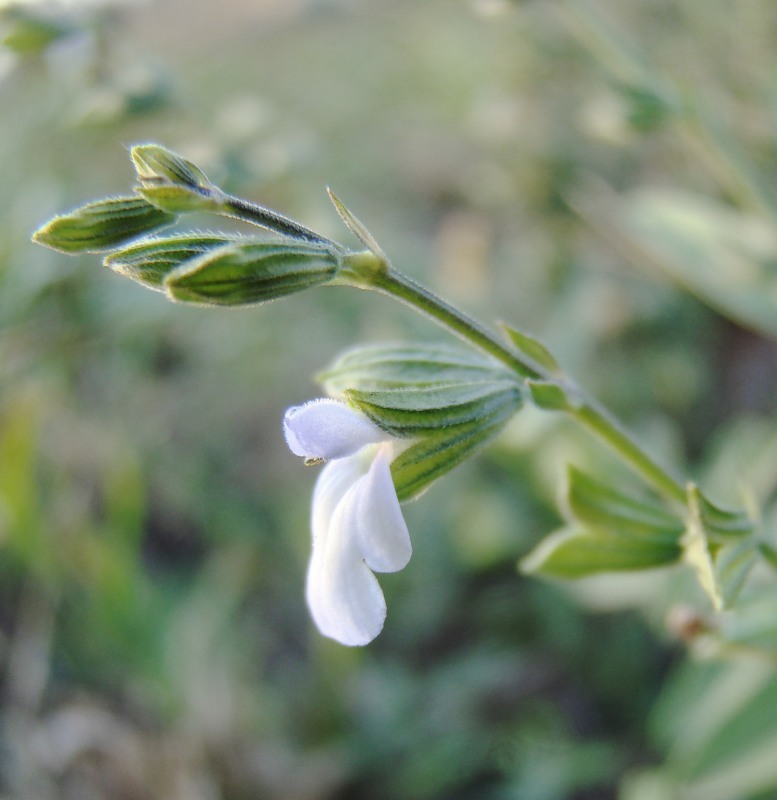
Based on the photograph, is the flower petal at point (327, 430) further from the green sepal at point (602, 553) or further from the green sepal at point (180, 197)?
the green sepal at point (602, 553)

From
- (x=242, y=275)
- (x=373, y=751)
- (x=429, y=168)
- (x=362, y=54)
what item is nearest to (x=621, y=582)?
(x=373, y=751)

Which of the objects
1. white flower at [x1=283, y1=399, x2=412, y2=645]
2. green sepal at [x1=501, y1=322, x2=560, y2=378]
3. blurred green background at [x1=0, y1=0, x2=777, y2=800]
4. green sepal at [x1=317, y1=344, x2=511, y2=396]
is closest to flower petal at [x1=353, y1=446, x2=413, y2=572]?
white flower at [x1=283, y1=399, x2=412, y2=645]

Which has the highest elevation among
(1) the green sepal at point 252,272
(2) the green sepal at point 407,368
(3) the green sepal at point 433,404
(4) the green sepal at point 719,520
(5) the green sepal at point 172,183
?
(5) the green sepal at point 172,183

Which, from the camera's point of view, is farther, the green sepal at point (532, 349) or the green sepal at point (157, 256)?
the green sepal at point (532, 349)

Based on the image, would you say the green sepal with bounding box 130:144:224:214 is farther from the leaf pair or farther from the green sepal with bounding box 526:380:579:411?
the leaf pair

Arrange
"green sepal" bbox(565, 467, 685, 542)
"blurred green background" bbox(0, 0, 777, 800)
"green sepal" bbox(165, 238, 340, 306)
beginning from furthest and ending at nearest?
1. "blurred green background" bbox(0, 0, 777, 800)
2. "green sepal" bbox(565, 467, 685, 542)
3. "green sepal" bbox(165, 238, 340, 306)

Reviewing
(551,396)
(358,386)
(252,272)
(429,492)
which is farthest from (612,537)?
(429,492)

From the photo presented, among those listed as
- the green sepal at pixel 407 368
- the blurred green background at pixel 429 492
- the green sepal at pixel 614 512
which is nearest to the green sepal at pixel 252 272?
the green sepal at pixel 407 368
